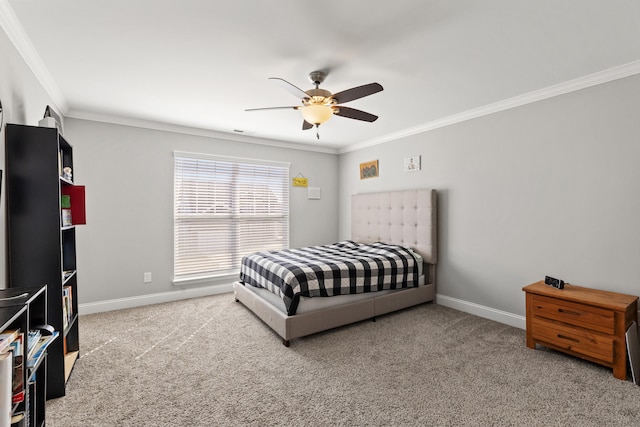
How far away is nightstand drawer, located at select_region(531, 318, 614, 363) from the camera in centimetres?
224

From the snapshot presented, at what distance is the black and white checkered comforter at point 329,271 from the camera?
289cm

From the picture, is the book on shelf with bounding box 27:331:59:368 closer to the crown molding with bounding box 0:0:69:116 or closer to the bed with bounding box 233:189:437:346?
the bed with bounding box 233:189:437:346

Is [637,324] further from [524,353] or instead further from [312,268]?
[312,268]

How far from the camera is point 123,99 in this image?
10.2ft

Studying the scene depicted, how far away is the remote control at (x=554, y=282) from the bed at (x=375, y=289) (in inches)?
49.5

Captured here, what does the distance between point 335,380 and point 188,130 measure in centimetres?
361

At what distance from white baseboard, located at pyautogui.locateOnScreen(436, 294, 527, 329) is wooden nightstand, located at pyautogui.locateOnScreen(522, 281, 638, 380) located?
43cm

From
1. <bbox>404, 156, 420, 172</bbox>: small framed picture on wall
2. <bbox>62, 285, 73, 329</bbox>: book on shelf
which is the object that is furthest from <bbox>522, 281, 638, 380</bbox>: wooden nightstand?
<bbox>62, 285, 73, 329</bbox>: book on shelf

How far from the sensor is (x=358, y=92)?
228cm

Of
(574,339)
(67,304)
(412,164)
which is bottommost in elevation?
(574,339)

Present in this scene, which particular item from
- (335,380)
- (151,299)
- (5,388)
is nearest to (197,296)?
(151,299)

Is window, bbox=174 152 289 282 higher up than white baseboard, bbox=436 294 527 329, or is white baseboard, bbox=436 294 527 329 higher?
window, bbox=174 152 289 282

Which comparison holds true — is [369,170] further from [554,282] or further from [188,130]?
[554,282]

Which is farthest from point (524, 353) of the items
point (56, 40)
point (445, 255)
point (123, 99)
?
point (123, 99)
